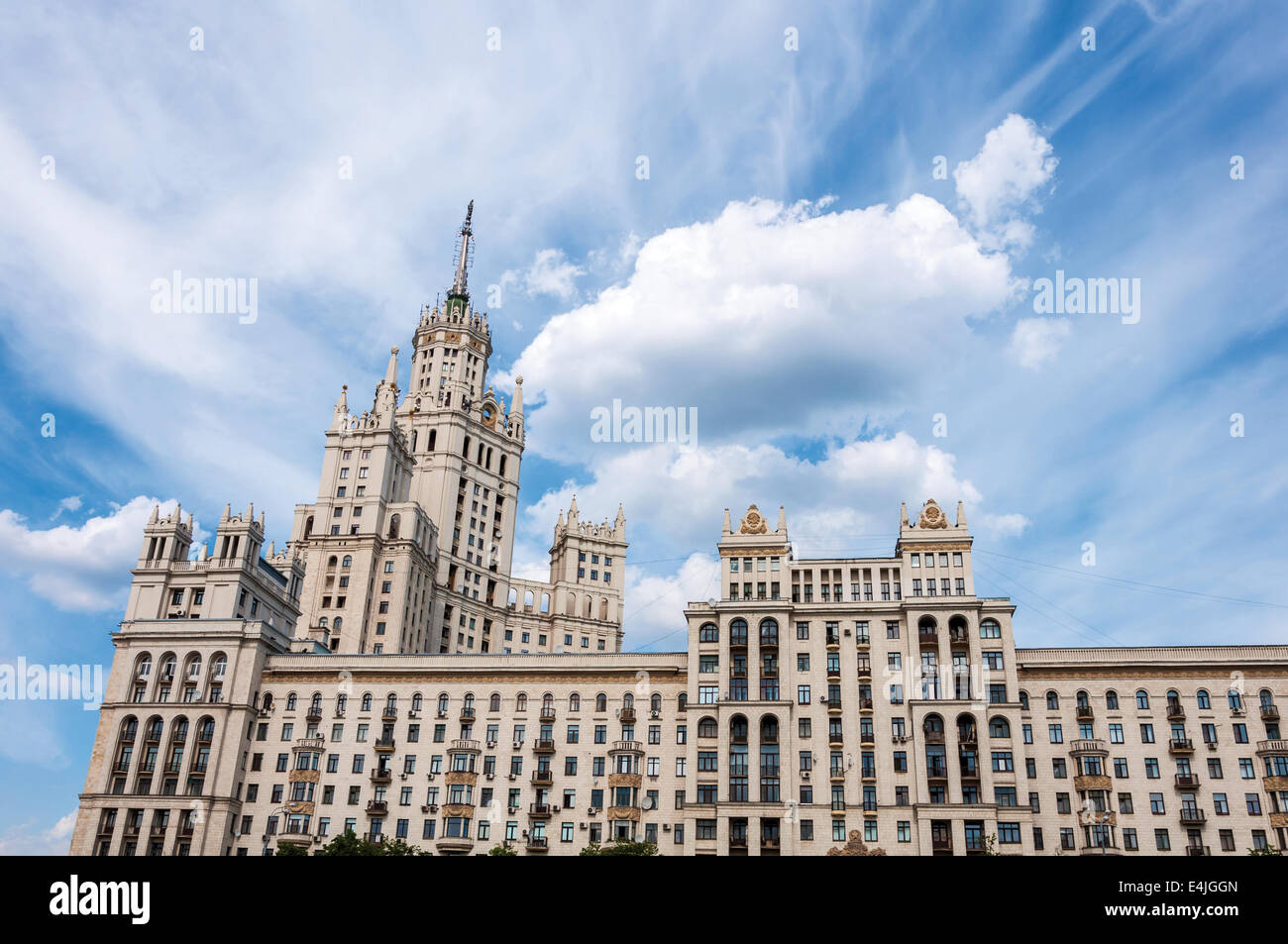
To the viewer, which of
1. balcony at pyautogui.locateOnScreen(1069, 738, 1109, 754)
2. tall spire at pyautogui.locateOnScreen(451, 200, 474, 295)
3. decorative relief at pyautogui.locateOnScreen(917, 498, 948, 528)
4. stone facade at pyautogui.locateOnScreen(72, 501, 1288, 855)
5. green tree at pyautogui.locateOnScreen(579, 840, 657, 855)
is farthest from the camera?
tall spire at pyautogui.locateOnScreen(451, 200, 474, 295)

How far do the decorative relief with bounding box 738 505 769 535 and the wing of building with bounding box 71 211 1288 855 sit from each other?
1.20 ft

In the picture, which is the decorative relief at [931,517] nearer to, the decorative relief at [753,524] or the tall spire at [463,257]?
the decorative relief at [753,524]

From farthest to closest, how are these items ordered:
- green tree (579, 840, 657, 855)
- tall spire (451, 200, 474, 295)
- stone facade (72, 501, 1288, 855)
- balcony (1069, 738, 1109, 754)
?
tall spire (451, 200, 474, 295), balcony (1069, 738, 1109, 754), stone facade (72, 501, 1288, 855), green tree (579, 840, 657, 855)

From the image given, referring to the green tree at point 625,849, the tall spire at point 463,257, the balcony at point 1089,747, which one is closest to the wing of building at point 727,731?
the balcony at point 1089,747

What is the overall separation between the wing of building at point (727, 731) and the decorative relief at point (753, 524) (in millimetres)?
364

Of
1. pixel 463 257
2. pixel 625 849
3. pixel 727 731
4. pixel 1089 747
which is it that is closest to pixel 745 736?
pixel 727 731

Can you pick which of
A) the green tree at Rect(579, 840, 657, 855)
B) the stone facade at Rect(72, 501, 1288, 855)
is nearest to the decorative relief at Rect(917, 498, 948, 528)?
the stone facade at Rect(72, 501, 1288, 855)

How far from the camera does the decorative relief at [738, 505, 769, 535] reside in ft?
345

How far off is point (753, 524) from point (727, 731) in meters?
21.5

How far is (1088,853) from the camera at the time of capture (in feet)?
281

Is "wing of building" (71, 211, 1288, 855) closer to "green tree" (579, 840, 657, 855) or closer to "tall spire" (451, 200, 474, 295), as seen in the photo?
"green tree" (579, 840, 657, 855)
